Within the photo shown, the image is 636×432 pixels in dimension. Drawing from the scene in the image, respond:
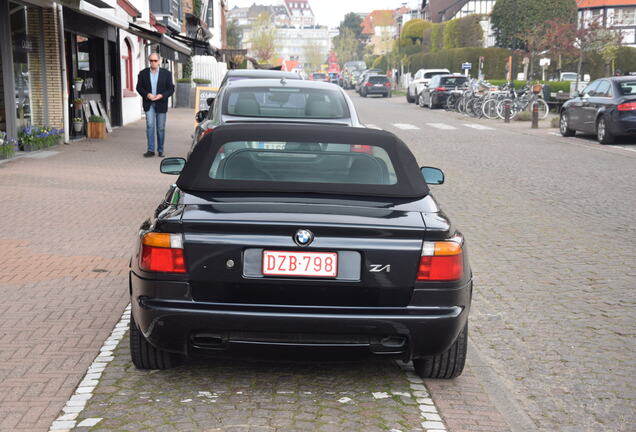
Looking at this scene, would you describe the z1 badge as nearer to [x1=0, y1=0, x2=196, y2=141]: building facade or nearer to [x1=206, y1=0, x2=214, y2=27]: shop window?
[x1=0, y1=0, x2=196, y2=141]: building facade

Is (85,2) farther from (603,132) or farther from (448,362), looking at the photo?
(448,362)

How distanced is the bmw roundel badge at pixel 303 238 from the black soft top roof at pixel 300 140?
0.40 meters

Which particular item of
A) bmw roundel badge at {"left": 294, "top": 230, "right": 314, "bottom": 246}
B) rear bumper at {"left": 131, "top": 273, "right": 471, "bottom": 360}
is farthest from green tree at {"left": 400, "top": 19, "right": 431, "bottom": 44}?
bmw roundel badge at {"left": 294, "top": 230, "right": 314, "bottom": 246}

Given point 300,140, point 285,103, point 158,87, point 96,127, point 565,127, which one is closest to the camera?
point 300,140

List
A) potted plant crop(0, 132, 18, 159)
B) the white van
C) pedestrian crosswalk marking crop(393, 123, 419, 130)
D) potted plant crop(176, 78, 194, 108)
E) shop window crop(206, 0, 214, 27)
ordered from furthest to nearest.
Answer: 1. shop window crop(206, 0, 214, 27)
2. the white van
3. potted plant crop(176, 78, 194, 108)
4. pedestrian crosswalk marking crop(393, 123, 419, 130)
5. potted plant crop(0, 132, 18, 159)

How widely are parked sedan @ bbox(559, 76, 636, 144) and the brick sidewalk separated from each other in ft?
34.8

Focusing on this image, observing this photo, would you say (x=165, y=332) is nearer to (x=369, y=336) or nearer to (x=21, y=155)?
(x=369, y=336)

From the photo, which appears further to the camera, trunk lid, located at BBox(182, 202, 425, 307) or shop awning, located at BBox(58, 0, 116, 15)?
shop awning, located at BBox(58, 0, 116, 15)

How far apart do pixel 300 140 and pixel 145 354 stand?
4.45 feet

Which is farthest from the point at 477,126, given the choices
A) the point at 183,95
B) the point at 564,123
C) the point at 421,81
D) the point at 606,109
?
the point at 421,81

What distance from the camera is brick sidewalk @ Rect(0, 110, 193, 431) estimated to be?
4.51 metres

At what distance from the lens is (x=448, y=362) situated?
4.54 metres

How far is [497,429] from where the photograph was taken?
13.0 ft

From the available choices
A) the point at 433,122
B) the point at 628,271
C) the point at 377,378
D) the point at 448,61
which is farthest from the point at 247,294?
the point at 448,61
